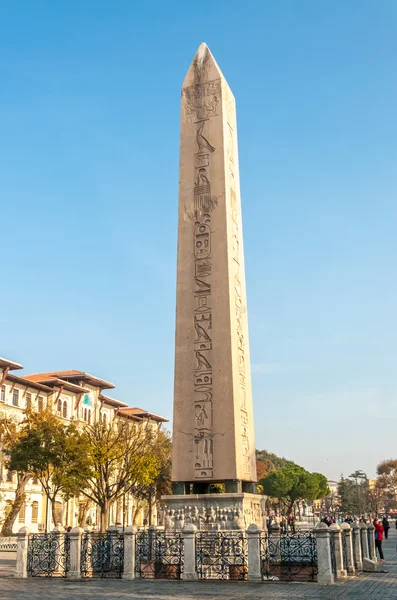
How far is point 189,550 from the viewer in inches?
590

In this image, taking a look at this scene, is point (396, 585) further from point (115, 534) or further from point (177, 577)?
point (115, 534)

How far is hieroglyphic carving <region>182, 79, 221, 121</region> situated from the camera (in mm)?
18453

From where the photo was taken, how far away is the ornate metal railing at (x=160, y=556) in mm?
→ 15508

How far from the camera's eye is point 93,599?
11.6m

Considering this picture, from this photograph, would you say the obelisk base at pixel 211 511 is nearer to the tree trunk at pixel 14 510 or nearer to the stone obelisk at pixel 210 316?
the stone obelisk at pixel 210 316

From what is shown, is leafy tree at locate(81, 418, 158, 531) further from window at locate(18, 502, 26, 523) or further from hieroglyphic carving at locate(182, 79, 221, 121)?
hieroglyphic carving at locate(182, 79, 221, 121)

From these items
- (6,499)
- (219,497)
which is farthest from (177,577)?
(6,499)

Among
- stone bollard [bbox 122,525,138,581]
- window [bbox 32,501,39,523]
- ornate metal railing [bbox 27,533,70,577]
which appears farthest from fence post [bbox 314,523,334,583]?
window [bbox 32,501,39,523]

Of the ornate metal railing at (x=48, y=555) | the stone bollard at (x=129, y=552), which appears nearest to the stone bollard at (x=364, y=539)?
the stone bollard at (x=129, y=552)

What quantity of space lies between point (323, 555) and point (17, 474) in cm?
3527

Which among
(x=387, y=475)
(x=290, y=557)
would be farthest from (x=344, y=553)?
(x=387, y=475)

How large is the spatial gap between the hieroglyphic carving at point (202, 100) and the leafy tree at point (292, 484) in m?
66.9

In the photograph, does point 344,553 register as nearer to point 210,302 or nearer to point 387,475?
point 210,302

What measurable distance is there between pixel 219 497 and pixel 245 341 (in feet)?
12.9
